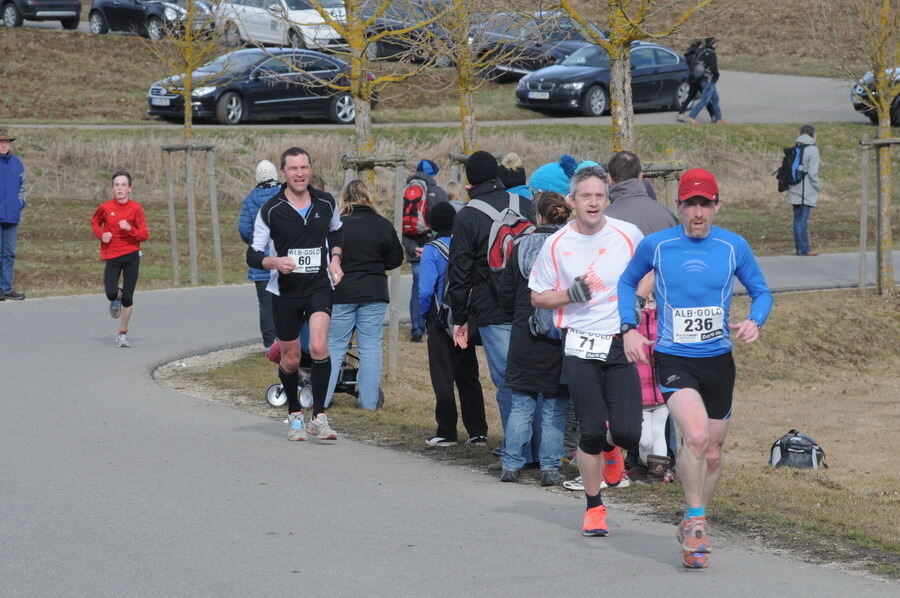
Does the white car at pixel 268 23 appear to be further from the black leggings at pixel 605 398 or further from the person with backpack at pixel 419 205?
the black leggings at pixel 605 398

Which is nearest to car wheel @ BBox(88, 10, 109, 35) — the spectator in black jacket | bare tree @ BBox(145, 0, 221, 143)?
bare tree @ BBox(145, 0, 221, 143)

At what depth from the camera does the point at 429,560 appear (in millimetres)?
7090

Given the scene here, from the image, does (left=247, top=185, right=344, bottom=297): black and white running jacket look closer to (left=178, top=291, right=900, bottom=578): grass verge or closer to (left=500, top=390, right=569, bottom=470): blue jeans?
(left=178, top=291, right=900, bottom=578): grass verge

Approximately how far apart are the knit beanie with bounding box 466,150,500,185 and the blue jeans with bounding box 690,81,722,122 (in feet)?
84.9

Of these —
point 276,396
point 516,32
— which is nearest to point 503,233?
point 276,396

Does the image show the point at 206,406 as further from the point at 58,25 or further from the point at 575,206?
the point at 58,25

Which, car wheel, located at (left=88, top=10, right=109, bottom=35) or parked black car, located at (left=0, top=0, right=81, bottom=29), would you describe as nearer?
parked black car, located at (left=0, top=0, right=81, bottom=29)

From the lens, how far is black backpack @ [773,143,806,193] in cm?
2370

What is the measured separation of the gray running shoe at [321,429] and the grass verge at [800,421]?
1.32ft

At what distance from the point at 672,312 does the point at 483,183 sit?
2.94 metres

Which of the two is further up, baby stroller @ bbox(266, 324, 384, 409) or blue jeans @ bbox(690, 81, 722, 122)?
blue jeans @ bbox(690, 81, 722, 122)

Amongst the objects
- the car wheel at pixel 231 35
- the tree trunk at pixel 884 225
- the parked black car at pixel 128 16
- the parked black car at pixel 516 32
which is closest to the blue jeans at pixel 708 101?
the parked black car at pixel 516 32

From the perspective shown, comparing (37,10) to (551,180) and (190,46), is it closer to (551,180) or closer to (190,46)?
(190,46)

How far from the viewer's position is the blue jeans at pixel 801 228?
24141mm
